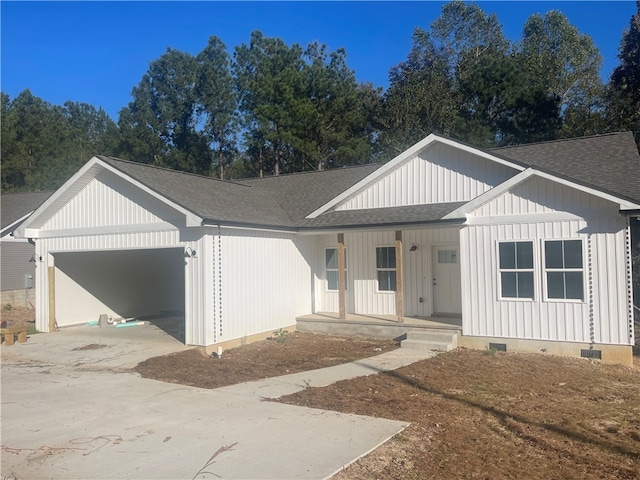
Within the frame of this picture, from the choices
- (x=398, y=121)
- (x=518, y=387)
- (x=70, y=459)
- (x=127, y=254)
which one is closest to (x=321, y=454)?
(x=70, y=459)

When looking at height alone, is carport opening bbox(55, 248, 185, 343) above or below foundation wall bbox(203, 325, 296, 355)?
above

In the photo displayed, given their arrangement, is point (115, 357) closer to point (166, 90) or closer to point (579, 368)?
point (579, 368)

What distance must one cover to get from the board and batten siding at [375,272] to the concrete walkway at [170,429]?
4.90 meters

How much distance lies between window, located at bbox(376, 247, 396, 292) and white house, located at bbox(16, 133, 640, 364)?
32 mm

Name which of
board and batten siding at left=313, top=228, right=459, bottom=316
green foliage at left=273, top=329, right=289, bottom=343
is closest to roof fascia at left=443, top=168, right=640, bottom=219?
board and batten siding at left=313, top=228, right=459, bottom=316

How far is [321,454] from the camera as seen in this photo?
6.09 m

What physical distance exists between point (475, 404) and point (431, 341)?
15.7 feet

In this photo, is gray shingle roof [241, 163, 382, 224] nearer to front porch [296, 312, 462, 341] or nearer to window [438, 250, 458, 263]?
front porch [296, 312, 462, 341]

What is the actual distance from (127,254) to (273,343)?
26.9ft

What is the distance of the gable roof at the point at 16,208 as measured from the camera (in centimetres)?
2560

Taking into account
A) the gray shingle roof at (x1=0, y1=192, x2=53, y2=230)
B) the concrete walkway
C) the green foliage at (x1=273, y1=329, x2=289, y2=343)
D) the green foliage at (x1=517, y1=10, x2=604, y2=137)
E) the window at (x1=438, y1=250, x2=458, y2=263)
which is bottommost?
the concrete walkway

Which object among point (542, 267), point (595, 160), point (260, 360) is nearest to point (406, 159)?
point (595, 160)

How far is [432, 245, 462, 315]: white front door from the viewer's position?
15516mm

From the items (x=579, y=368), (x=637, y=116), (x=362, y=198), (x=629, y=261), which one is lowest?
(x=579, y=368)
